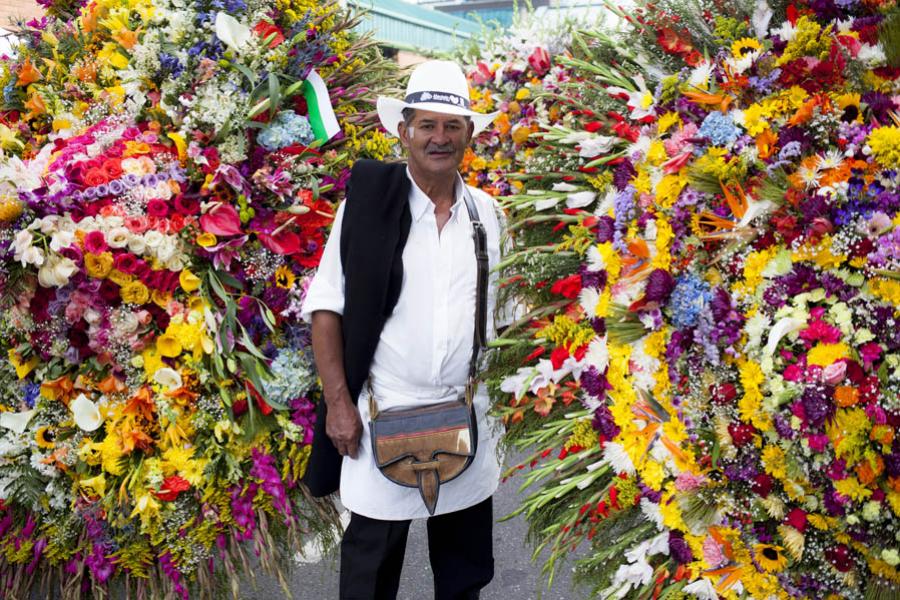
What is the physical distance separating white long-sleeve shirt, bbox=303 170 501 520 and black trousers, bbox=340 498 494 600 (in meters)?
0.09

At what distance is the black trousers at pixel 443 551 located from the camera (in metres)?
2.28

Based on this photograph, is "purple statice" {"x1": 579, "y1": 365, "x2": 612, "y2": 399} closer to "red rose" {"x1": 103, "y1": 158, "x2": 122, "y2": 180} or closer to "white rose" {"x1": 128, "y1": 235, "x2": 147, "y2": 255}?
"white rose" {"x1": 128, "y1": 235, "x2": 147, "y2": 255}

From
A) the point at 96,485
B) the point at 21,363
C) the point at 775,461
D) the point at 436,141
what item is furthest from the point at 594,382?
the point at 21,363

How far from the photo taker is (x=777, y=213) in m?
1.67

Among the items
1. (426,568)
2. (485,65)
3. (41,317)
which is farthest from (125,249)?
(485,65)

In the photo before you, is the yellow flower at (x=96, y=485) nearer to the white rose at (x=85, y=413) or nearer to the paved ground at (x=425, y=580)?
the white rose at (x=85, y=413)

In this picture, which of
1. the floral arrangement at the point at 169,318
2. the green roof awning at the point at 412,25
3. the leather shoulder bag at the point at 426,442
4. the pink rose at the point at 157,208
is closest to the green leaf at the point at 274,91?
the floral arrangement at the point at 169,318

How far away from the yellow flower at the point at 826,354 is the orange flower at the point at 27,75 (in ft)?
9.24

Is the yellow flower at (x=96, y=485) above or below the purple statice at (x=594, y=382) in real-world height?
below

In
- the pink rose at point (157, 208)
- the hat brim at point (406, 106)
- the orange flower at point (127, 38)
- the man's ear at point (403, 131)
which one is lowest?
the pink rose at point (157, 208)

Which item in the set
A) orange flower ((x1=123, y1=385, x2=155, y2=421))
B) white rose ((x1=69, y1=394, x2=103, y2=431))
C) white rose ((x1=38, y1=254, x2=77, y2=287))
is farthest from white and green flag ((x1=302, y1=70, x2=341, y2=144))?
white rose ((x1=69, y1=394, x2=103, y2=431))

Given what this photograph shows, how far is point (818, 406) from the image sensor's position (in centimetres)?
148

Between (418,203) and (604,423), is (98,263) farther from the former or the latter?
(604,423)

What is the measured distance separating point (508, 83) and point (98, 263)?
3682mm
